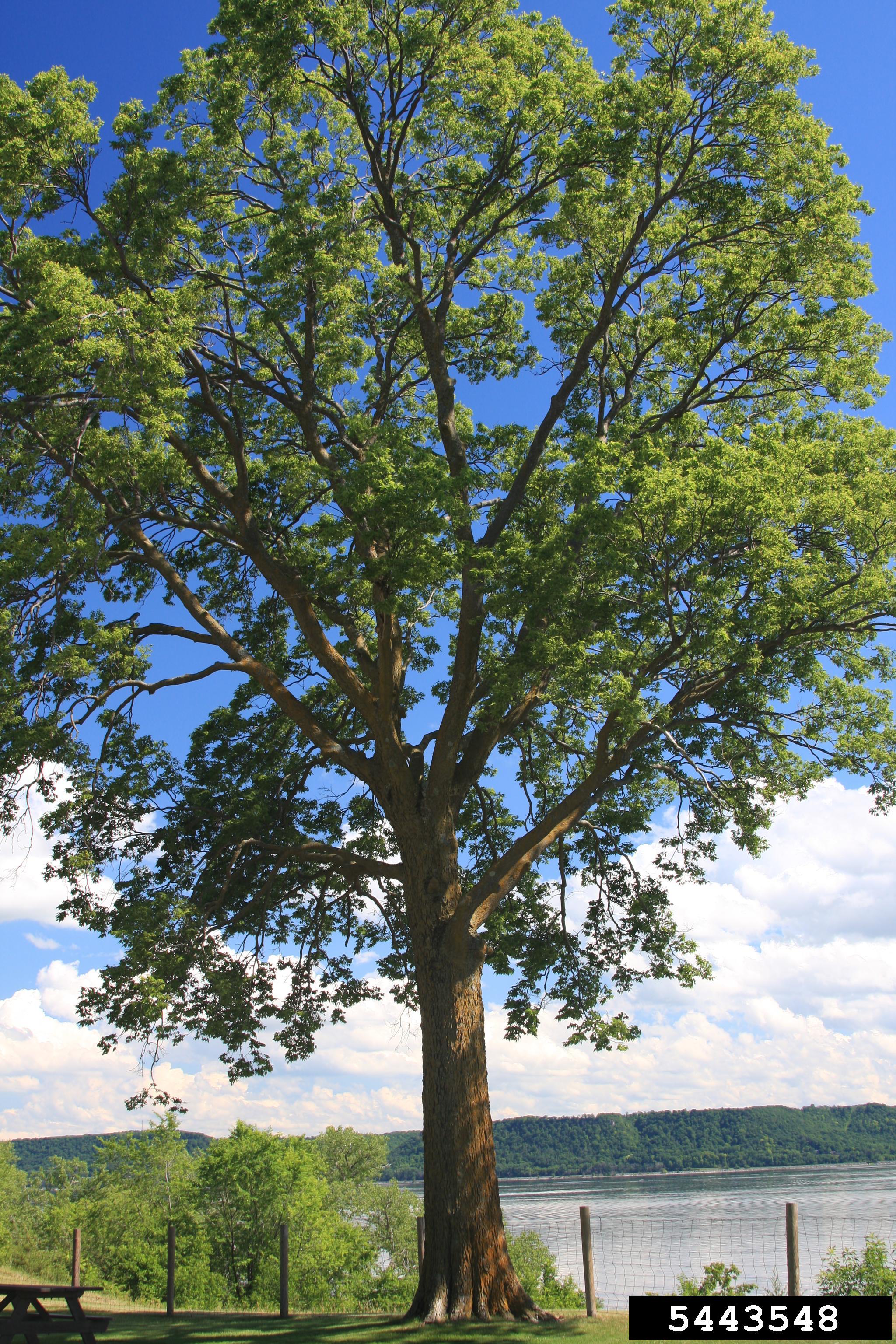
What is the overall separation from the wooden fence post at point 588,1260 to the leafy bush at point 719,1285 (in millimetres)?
1106

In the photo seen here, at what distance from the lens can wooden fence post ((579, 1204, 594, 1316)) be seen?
33.9 feet

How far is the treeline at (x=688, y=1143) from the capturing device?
3802 inches

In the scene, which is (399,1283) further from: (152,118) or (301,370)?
(152,118)

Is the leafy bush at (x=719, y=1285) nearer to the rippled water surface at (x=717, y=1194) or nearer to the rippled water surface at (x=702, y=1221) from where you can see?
the rippled water surface at (x=702, y=1221)

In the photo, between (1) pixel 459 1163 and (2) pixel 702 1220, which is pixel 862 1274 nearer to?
(1) pixel 459 1163

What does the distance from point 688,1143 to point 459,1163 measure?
10269 centimetres

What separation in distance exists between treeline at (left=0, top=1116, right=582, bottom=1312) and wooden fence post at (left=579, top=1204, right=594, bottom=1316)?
10.1m

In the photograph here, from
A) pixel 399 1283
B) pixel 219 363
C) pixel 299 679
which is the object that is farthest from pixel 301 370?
pixel 399 1283

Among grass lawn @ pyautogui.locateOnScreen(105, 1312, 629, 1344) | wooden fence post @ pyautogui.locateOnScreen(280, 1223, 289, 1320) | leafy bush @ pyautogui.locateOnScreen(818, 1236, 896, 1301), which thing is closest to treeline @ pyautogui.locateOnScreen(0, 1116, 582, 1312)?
wooden fence post @ pyautogui.locateOnScreen(280, 1223, 289, 1320)

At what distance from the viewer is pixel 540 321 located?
13.7 metres

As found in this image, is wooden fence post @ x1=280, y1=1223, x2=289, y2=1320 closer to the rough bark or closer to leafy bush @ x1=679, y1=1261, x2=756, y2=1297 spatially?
the rough bark

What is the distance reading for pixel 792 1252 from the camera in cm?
934

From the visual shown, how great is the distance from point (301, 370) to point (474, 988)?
790cm

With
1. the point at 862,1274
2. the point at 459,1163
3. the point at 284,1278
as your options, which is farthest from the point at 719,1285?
the point at 284,1278
